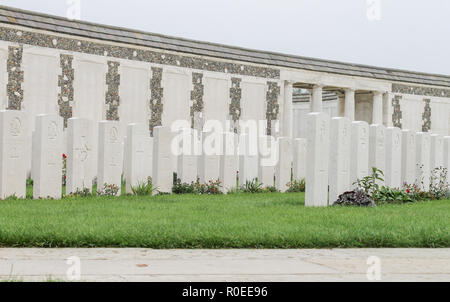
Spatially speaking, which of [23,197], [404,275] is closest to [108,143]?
[23,197]

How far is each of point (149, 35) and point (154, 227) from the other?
58.6 ft

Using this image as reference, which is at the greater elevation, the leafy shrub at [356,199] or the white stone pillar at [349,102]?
the white stone pillar at [349,102]

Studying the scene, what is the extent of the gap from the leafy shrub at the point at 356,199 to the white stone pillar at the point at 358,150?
68cm

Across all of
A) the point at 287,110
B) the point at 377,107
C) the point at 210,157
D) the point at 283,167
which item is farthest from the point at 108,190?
the point at 377,107

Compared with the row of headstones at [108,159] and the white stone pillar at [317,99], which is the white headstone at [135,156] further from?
the white stone pillar at [317,99]

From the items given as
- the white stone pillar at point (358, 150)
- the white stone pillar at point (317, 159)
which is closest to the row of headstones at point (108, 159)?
the white stone pillar at point (358, 150)

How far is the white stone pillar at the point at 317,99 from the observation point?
30078mm

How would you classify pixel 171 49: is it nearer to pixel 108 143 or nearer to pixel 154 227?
pixel 108 143

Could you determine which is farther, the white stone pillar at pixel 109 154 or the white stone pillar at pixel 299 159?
the white stone pillar at pixel 299 159

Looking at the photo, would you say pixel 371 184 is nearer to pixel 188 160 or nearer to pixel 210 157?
pixel 210 157

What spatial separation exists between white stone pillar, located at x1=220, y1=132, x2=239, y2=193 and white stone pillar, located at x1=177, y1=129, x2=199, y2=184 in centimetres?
75

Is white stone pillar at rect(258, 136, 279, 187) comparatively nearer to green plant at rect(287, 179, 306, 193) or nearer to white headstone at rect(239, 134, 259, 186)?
white headstone at rect(239, 134, 259, 186)

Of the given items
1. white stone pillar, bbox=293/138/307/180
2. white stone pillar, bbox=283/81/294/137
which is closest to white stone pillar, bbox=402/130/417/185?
white stone pillar, bbox=293/138/307/180

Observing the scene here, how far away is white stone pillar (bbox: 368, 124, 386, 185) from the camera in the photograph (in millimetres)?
14125
